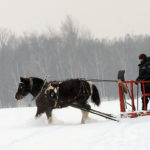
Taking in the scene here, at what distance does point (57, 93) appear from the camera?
928cm

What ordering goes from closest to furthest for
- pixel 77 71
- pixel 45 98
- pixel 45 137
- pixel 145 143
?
pixel 145 143, pixel 45 137, pixel 45 98, pixel 77 71

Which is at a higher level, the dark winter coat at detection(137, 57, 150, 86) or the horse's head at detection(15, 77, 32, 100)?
the dark winter coat at detection(137, 57, 150, 86)

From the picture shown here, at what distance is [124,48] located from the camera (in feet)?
161

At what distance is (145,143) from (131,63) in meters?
44.0

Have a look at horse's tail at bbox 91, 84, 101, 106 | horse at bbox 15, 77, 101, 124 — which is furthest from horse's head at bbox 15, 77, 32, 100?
horse's tail at bbox 91, 84, 101, 106

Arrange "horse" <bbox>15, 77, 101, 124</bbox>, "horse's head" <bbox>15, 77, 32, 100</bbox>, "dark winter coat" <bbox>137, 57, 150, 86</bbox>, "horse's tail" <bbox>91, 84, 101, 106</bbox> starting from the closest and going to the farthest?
"dark winter coat" <bbox>137, 57, 150, 86</bbox>
"horse" <bbox>15, 77, 101, 124</bbox>
"horse's head" <bbox>15, 77, 32, 100</bbox>
"horse's tail" <bbox>91, 84, 101, 106</bbox>

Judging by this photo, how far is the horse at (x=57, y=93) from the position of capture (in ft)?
30.5

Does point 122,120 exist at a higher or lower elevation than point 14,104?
higher

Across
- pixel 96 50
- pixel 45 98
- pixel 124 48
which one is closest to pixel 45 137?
pixel 45 98

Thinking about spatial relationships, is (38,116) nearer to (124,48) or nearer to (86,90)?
(86,90)

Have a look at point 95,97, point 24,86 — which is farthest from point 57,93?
point 95,97

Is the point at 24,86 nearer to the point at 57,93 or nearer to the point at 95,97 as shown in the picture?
the point at 57,93

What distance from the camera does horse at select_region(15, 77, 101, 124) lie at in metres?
9.29

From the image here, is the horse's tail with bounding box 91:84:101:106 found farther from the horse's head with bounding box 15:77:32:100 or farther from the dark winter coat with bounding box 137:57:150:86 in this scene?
the horse's head with bounding box 15:77:32:100
